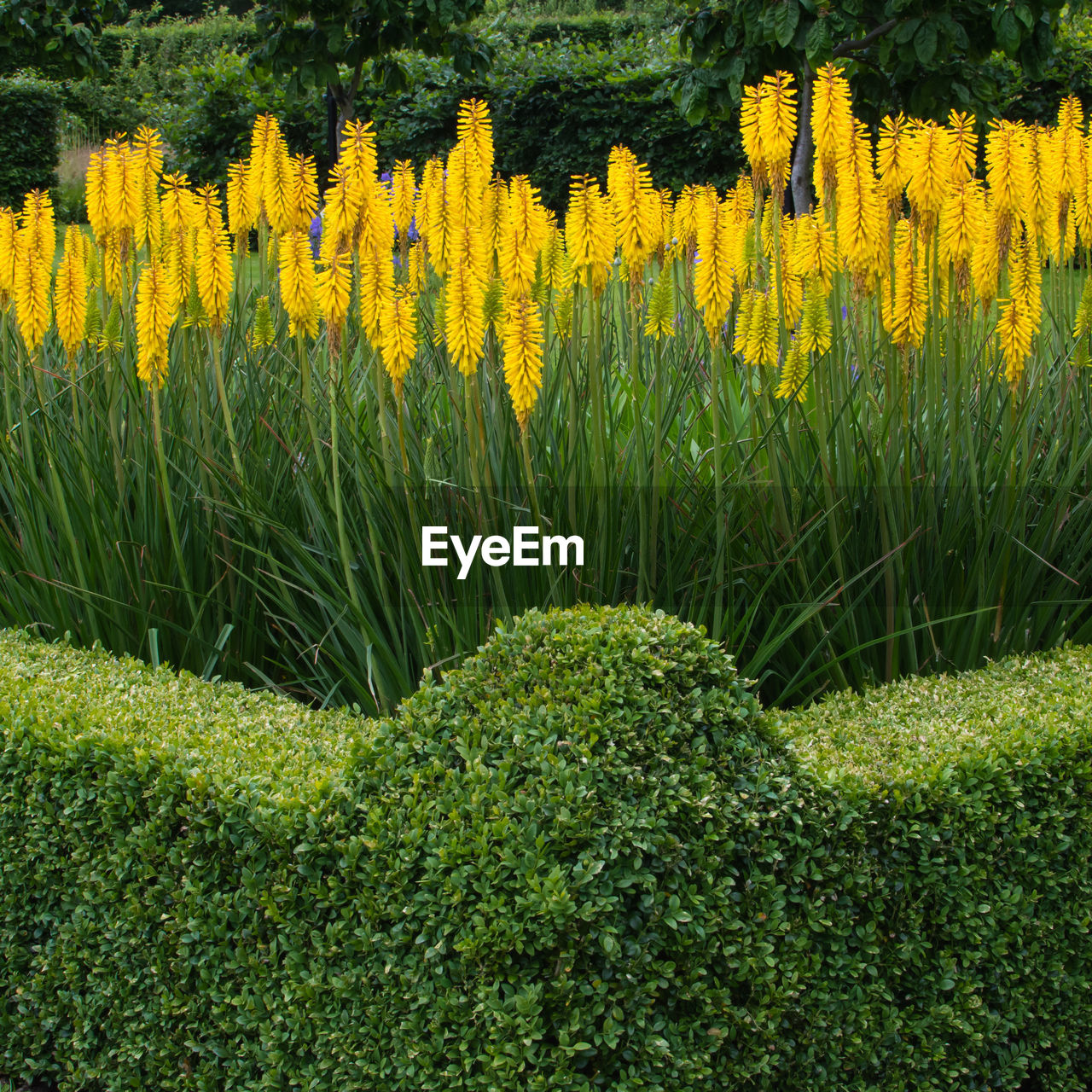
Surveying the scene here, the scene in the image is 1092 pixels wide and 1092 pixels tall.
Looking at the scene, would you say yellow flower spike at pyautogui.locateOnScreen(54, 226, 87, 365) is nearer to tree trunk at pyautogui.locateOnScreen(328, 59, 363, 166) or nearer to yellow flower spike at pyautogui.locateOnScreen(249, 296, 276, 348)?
yellow flower spike at pyautogui.locateOnScreen(249, 296, 276, 348)

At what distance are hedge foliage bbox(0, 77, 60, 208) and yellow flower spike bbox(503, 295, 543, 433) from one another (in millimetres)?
20915

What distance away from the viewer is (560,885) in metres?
2.08

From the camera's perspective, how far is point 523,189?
10.5 feet

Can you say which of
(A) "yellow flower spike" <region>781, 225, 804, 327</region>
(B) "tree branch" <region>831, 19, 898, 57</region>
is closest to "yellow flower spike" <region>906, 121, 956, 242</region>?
(A) "yellow flower spike" <region>781, 225, 804, 327</region>

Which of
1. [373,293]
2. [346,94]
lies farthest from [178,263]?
[346,94]

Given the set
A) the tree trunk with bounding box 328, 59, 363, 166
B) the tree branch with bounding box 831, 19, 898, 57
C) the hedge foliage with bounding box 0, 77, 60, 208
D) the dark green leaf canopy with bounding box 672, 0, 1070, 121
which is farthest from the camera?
the hedge foliage with bounding box 0, 77, 60, 208

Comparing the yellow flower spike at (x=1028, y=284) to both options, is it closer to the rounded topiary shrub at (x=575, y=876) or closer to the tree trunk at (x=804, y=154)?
the rounded topiary shrub at (x=575, y=876)

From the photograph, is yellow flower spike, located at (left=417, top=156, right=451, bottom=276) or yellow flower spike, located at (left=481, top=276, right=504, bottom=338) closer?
yellow flower spike, located at (left=481, top=276, right=504, bottom=338)

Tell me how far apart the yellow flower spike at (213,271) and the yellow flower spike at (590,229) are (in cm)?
116

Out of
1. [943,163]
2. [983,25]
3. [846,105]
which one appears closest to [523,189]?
[846,105]

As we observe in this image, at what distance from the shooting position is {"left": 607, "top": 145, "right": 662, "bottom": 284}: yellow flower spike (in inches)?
125

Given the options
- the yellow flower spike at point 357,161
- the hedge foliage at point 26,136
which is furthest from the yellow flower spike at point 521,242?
the hedge foliage at point 26,136

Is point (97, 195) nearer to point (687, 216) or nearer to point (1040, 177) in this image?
point (687, 216)

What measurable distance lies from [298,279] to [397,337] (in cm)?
41
